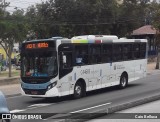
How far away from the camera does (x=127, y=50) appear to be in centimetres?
2445

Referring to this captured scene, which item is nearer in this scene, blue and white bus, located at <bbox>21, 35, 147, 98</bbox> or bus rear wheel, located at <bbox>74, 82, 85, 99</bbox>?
blue and white bus, located at <bbox>21, 35, 147, 98</bbox>

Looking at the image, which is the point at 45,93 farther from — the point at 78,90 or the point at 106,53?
the point at 106,53

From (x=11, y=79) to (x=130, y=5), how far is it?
4057 centimetres

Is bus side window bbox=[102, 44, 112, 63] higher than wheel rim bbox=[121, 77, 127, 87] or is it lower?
higher

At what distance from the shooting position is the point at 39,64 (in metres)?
18.6

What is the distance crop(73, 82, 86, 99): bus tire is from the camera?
64.6 ft

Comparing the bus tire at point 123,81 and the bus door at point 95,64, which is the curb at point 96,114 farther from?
the bus tire at point 123,81

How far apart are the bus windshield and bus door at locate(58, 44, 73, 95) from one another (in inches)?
14.0

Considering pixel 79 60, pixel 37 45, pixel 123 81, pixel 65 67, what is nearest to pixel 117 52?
pixel 123 81

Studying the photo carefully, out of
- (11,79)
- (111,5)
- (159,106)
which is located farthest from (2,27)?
(111,5)

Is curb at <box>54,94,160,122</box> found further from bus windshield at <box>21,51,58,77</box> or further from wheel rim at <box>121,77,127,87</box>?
wheel rim at <box>121,77,127,87</box>

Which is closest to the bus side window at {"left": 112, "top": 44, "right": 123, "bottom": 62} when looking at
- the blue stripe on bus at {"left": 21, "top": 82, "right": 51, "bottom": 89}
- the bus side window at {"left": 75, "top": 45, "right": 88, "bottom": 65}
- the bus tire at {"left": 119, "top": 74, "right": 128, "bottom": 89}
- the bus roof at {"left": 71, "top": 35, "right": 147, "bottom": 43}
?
the bus roof at {"left": 71, "top": 35, "right": 147, "bottom": 43}

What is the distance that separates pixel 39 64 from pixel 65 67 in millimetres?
1149

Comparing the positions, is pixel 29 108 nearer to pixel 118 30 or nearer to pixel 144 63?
pixel 144 63
